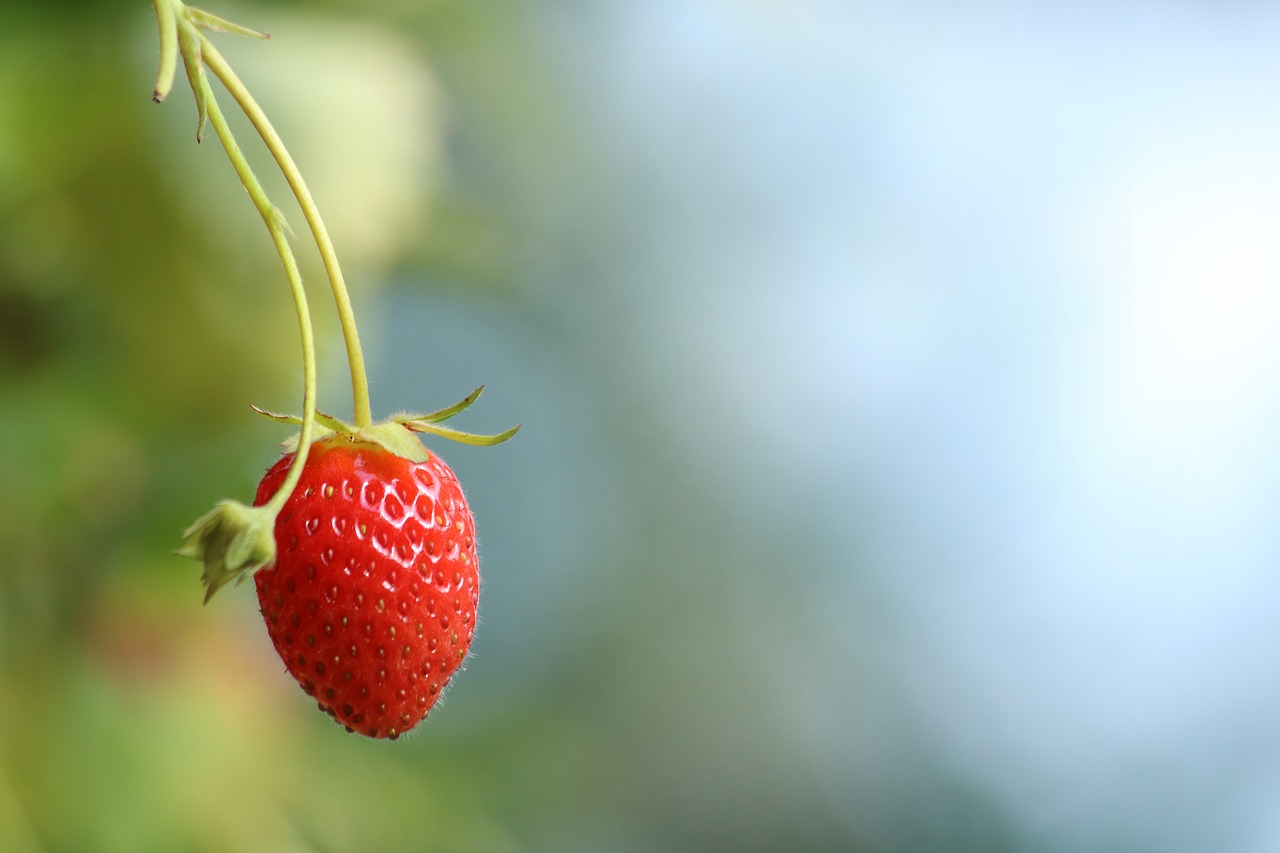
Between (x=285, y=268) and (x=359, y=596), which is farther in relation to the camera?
(x=359, y=596)

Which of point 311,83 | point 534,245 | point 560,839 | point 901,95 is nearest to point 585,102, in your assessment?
point 534,245

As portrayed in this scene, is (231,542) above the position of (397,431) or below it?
below

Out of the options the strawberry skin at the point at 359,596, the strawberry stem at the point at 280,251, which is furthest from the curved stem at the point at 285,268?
the strawberry skin at the point at 359,596

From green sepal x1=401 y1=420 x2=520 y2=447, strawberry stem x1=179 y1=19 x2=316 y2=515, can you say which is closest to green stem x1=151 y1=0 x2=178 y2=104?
strawberry stem x1=179 y1=19 x2=316 y2=515

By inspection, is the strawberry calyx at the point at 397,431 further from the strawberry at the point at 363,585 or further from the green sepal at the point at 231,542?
the green sepal at the point at 231,542

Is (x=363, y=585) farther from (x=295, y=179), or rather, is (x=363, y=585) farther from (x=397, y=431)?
(x=295, y=179)

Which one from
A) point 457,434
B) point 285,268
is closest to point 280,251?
point 285,268
